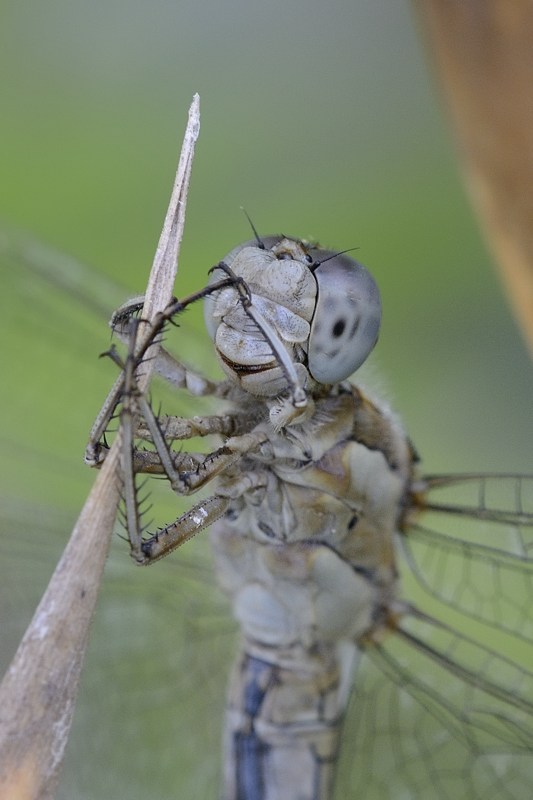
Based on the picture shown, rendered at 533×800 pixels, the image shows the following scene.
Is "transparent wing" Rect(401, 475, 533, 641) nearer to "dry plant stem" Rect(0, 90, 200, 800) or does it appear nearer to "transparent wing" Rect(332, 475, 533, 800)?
"transparent wing" Rect(332, 475, 533, 800)

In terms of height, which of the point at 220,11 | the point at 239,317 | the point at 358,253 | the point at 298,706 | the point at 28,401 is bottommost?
the point at 298,706

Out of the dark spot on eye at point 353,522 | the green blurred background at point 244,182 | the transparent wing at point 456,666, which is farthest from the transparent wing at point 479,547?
the green blurred background at point 244,182

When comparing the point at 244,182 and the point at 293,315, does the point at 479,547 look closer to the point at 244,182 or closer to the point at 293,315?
the point at 293,315

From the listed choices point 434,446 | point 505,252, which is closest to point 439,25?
point 505,252

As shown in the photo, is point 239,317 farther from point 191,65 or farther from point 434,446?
point 191,65

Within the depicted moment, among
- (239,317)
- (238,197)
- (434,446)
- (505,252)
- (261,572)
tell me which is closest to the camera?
(239,317)

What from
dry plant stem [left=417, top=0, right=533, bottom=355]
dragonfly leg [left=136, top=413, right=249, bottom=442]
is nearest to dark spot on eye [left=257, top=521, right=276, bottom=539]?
dragonfly leg [left=136, top=413, right=249, bottom=442]

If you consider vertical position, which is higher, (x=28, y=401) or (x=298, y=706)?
(x=28, y=401)
